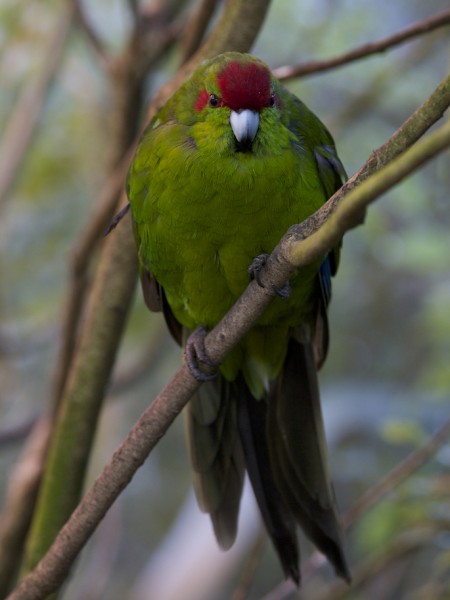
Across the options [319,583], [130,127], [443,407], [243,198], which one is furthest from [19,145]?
[319,583]

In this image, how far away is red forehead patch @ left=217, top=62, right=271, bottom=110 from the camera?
1.77m

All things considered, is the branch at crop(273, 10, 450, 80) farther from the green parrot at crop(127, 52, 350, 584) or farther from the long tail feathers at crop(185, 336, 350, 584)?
the long tail feathers at crop(185, 336, 350, 584)

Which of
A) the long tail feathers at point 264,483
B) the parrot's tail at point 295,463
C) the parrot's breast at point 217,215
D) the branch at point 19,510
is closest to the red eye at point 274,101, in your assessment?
the parrot's breast at point 217,215

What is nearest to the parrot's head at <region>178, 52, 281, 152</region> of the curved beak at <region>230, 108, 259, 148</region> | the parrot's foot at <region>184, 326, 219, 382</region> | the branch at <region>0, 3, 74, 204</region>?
the curved beak at <region>230, 108, 259, 148</region>

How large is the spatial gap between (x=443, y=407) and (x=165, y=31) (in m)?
1.56

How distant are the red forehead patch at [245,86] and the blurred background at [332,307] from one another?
3.08ft

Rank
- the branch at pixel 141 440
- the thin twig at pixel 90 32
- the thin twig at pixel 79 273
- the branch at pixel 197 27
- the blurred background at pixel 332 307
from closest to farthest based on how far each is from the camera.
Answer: the branch at pixel 141 440
the branch at pixel 197 27
the thin twig at pixel 79 273
the thin twig at pixel 90 32
the blurred background at pixel 332 307

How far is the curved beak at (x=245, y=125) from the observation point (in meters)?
1.72

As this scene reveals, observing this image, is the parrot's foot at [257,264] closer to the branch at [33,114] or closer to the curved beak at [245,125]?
the curved beak at [245,125]

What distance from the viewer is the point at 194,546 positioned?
2.94 meters

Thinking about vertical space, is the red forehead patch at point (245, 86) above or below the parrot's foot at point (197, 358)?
above

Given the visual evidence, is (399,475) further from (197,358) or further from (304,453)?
(197,358)

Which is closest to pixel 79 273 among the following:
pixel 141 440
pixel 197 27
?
pixel 197 27

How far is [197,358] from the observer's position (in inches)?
68.0
